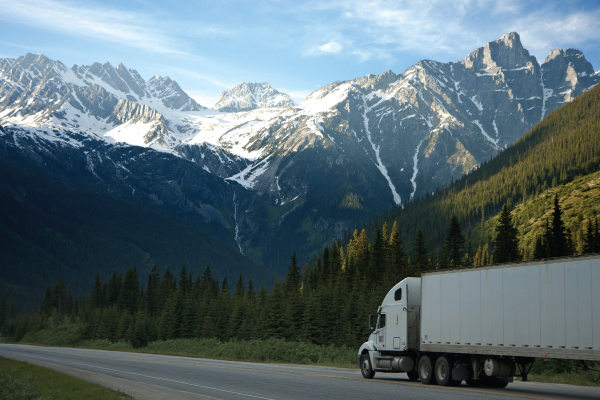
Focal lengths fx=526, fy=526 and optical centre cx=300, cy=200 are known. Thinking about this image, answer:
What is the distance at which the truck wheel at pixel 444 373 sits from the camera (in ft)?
76.4

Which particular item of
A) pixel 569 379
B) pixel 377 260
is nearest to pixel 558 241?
pixel 377 260

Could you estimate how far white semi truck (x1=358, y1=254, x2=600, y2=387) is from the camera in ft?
59.2

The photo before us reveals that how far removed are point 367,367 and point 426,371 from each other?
4398 mm

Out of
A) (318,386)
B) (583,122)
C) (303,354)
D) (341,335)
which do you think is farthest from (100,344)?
(583,122)

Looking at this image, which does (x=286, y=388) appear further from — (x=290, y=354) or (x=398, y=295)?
(x=290, y=354)

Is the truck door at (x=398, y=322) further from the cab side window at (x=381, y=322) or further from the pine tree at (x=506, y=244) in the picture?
the pine tree at (x=506, y=244)

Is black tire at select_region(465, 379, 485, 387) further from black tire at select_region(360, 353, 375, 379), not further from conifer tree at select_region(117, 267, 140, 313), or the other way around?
conifer tree at select_region(117, 267, 140, 313)

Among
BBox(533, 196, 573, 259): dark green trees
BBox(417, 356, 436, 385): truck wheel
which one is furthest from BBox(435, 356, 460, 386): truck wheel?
BBox(533, 196, 573, 259): dark green trees

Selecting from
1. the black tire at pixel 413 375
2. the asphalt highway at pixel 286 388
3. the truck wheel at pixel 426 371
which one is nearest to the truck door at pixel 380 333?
the black tire at pixel 413 375

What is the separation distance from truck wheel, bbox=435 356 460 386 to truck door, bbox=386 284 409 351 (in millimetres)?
2694

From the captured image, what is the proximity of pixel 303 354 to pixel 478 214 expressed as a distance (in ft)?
462

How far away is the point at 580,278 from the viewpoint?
59.1ft

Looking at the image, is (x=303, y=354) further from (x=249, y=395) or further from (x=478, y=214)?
(x=478, y=214)

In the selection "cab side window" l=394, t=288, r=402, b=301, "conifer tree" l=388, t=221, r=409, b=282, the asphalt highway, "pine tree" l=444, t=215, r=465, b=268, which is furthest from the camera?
"conifer tree" l=388, t=221, r=409, b=282
